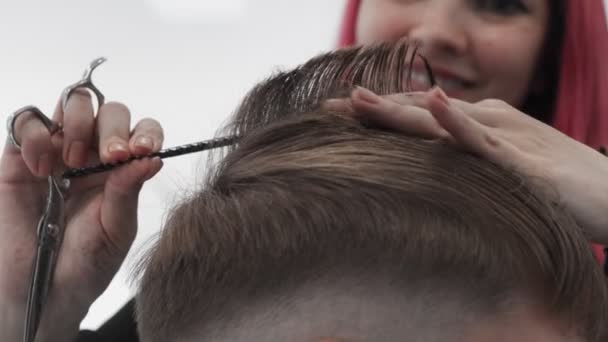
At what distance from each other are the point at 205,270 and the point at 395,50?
334 millimetres

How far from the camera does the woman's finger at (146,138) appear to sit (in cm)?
91

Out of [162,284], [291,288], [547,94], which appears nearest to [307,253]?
[291,288]

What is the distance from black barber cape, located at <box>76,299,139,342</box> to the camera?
1.26 m

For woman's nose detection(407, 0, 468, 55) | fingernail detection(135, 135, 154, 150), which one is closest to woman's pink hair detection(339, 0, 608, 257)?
woman's nose detection(407, 0, 468, 55)

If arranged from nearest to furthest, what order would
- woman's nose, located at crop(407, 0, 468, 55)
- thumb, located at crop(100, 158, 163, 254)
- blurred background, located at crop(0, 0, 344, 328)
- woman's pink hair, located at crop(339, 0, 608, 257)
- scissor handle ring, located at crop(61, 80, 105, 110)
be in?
thumb, located at crop(100, 158, 163, 254), scissor handle ring, located at crop(61, 80, 105, 110), woman's nose, located at crop(407, 0, 468, 55), woman's pink hair, located at crop(339, 0, 608, 257), blurred background, located at crop(0, 0, 344, 328)

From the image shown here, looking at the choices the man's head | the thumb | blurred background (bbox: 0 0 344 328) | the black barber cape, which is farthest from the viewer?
blurred background (bbox: 0 0 344 328)

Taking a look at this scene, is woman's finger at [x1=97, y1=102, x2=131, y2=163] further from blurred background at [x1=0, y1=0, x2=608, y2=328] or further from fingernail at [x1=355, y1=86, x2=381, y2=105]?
blurred background at [x1=0, y1=0, x2=608, y2=328]

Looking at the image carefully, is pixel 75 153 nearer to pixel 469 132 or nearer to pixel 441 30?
pixel 469 132

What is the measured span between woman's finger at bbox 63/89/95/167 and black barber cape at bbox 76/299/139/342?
0.33 meters

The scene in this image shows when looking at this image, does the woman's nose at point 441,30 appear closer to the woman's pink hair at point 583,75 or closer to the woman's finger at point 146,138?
the woman's pink hair at point 583,75

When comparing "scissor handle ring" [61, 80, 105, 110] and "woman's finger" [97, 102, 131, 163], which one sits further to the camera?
"scissor handle ring" [61, 80, 105, 110]

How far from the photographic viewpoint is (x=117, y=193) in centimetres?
99

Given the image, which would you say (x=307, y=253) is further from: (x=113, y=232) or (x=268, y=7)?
(x=268, y=7)

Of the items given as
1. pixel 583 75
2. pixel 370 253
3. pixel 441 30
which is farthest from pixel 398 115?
pixel 583 75
